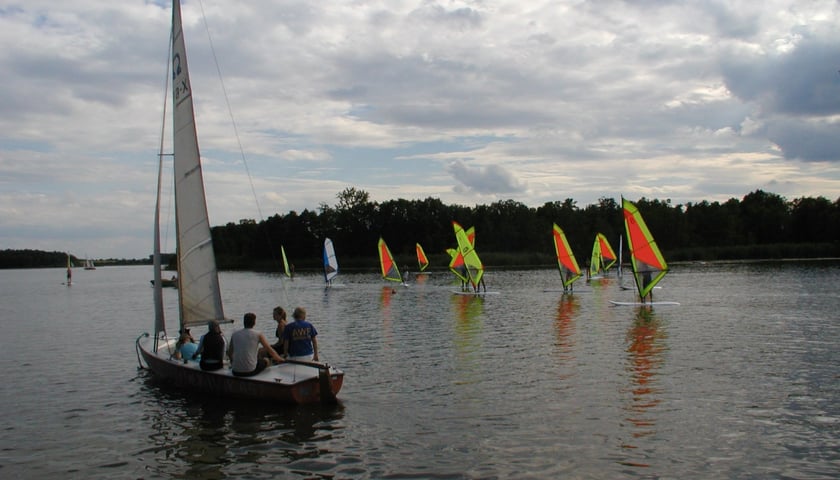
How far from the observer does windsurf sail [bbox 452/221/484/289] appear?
41438mm

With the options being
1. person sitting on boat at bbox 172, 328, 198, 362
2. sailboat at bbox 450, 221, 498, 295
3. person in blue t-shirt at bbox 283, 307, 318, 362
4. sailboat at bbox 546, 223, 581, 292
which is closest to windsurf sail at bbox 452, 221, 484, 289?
sailboat at bbox 450, 221, 498, 295

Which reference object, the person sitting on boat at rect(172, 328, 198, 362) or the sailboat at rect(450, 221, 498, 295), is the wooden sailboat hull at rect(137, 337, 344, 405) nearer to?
the person sitting on boat at rect(172, 328, 198, 362)

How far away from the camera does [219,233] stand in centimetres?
18062

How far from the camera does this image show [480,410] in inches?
487

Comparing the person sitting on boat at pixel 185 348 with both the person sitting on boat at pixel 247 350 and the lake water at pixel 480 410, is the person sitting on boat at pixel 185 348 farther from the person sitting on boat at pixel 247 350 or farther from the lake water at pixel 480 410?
the person sitting on boat at pixel 247 350

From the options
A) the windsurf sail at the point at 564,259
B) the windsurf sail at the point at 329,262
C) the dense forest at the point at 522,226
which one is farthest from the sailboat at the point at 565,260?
the dense forest at the point at 522,226

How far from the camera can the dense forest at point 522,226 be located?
113 metres

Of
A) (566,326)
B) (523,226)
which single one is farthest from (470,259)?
(523,226)

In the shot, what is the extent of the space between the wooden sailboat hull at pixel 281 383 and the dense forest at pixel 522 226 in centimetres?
8225

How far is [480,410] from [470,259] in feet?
98.5

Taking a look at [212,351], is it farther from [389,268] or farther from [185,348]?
[389,268]

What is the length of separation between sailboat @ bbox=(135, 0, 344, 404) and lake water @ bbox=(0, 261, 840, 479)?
1.15 feet

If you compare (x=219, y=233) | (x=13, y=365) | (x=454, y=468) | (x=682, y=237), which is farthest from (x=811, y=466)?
(x=219, y=233)

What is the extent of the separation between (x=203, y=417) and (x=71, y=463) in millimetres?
2623
